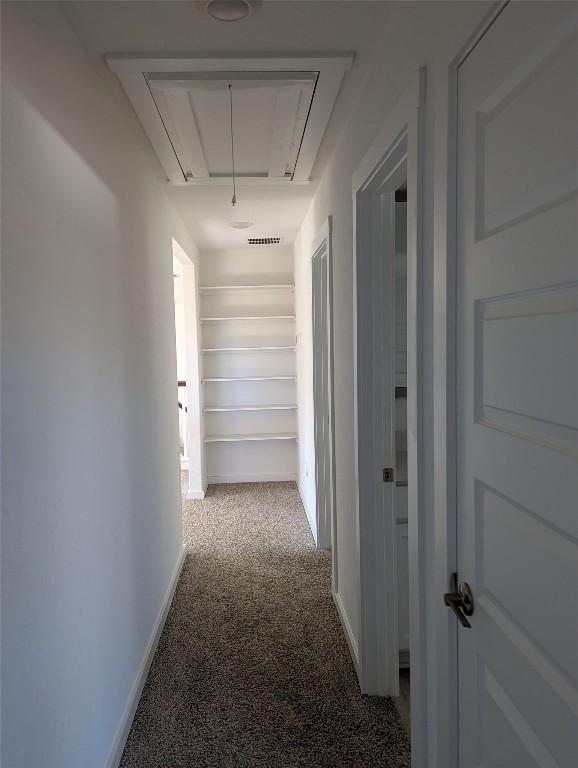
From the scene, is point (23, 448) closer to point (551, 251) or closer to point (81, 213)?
point (81, 213)

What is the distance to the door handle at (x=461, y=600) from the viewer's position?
48.4 inches

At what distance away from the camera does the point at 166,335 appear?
137 inches

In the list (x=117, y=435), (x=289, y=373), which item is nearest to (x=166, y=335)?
(x=117, y=435)

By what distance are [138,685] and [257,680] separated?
1.71 feet

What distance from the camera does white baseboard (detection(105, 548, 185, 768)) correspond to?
198cm

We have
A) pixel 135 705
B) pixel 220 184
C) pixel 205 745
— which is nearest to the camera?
pixel 205 745

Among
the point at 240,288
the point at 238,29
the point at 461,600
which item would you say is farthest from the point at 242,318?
the point at 461,600

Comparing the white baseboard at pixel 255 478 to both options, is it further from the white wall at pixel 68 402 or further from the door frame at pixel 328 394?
the white wall at pixel 68 402

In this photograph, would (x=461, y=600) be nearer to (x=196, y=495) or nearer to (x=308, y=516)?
A: (x=308, y=516)

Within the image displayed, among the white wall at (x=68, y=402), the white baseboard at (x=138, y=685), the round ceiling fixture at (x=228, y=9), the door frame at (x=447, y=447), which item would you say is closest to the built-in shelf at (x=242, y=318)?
the white baseboard at (x=138, y=685)

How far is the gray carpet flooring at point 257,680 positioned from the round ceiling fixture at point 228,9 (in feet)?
8.16

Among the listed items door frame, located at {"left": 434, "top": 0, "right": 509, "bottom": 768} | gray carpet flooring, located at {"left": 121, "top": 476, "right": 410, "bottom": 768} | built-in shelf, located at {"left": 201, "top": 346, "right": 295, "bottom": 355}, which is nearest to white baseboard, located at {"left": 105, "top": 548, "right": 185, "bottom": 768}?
gray carpet flooring, located at {"left": 121, "top": 476, "right": 410, "bottom": 768}

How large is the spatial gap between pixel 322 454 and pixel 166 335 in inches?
58.6

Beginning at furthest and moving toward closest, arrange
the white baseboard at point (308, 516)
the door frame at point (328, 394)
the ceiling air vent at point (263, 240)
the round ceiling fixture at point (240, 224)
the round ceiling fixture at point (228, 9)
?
the ceiling air vent at point (263, 240), the round ceiling fixture at point (240, 224), the white baseboard at point (308, 516), the door frame at point (328, 394), the round ceiling fixture at point (228, 9)
